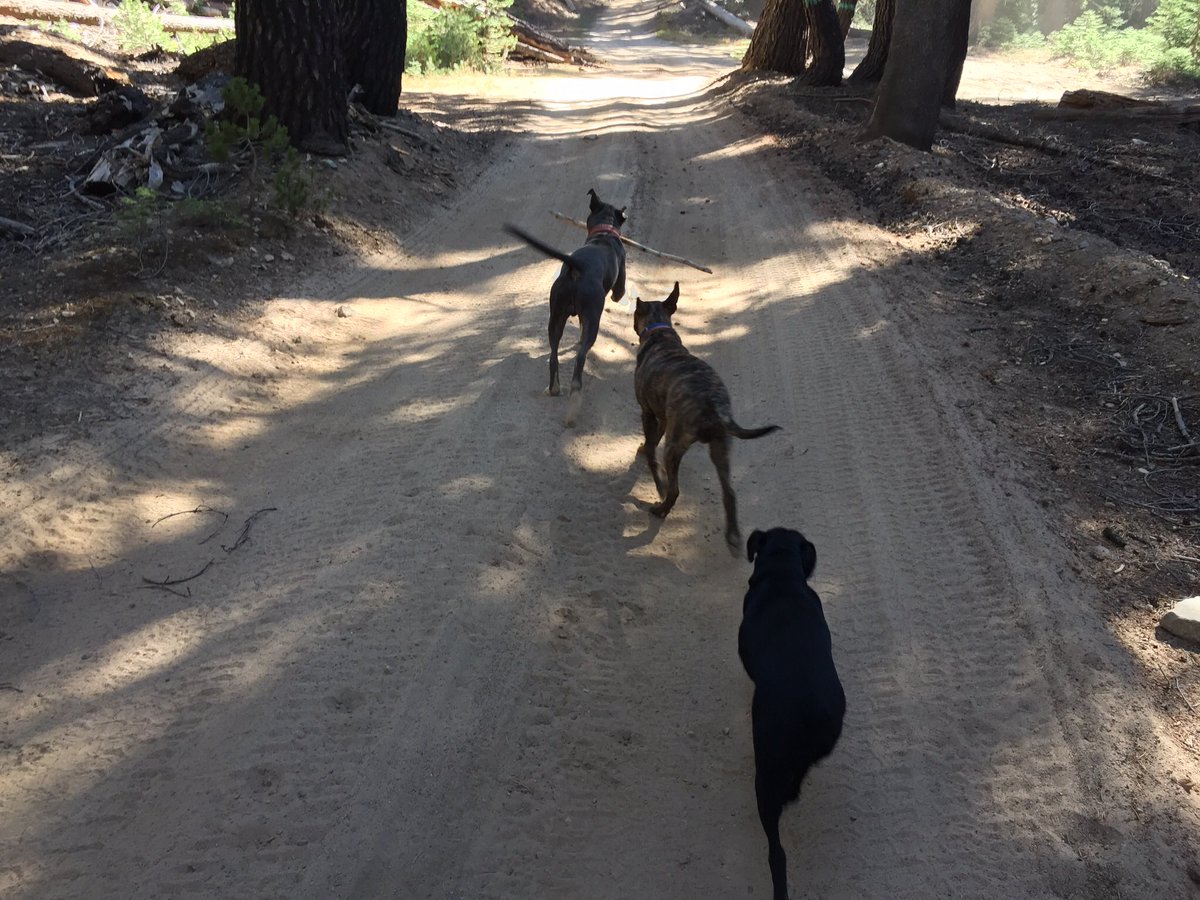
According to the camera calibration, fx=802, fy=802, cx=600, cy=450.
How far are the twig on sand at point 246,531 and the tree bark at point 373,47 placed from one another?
1020 centimetres

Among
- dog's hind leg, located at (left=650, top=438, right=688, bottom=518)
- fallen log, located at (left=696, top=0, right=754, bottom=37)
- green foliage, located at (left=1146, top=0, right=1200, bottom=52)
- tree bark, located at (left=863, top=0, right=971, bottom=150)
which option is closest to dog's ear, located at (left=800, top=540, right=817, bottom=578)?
dog's hind leg, located at (left=650, top=438, right=688, bottom=518)

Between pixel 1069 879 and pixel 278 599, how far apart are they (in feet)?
12.1

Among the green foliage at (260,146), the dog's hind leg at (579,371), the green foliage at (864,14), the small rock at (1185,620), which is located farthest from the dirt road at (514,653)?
the green foliage at (864,14)

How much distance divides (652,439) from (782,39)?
18.6 metres

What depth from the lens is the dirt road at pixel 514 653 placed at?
9.98ft

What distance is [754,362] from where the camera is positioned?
7.15m

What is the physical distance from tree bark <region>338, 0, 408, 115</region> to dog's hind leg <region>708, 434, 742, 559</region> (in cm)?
1096

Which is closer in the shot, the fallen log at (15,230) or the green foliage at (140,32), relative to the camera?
the fallen log at (15,230)

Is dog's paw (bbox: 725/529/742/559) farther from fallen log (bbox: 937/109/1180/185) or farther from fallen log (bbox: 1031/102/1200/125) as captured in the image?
fallen log (bbox: 1031/102/1200/125)

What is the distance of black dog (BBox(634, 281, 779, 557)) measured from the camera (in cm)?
464

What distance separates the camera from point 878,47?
17.5m

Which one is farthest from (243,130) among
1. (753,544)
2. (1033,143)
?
(1033,143)

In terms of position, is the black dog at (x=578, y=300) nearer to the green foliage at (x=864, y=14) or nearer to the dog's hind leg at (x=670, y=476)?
the dog's hind leg at (x=670, y=476)

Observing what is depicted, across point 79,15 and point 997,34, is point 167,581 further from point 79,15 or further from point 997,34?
point 997,34
